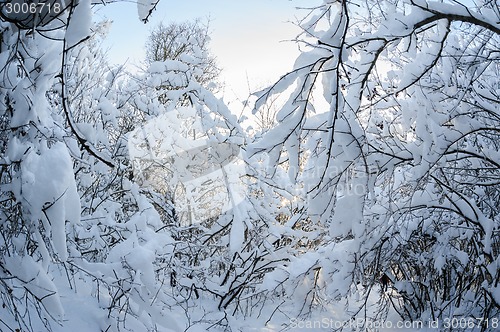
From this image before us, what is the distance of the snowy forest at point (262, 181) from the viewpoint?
7.53 feet

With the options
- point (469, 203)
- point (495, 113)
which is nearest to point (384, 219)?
point (469, 203)

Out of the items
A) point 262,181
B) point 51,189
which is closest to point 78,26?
point 51,189

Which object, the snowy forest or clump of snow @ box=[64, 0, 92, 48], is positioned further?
the snowy forest

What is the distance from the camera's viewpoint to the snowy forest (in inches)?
90.4

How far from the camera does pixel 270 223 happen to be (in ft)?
21.7

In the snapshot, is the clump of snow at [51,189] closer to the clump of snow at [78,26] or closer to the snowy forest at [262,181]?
the snowy forest at [262,181]

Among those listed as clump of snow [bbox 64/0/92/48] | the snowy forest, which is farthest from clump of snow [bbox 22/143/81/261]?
clump of snow [bbox 64/0/92/48]

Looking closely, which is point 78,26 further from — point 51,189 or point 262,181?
point 262,181

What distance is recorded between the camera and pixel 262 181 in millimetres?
6637

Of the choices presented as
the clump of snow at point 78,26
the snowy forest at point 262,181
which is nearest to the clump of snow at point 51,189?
the snowy forest at point 262,181

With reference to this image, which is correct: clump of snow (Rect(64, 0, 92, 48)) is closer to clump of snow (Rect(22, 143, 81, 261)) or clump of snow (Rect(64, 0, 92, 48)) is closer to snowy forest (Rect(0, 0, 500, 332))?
snowy forest (Rect(0, 0, 500, 332))

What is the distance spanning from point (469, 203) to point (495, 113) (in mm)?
878

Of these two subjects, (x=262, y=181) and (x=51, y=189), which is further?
(x=262, y=181)

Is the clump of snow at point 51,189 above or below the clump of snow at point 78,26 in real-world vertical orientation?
below
